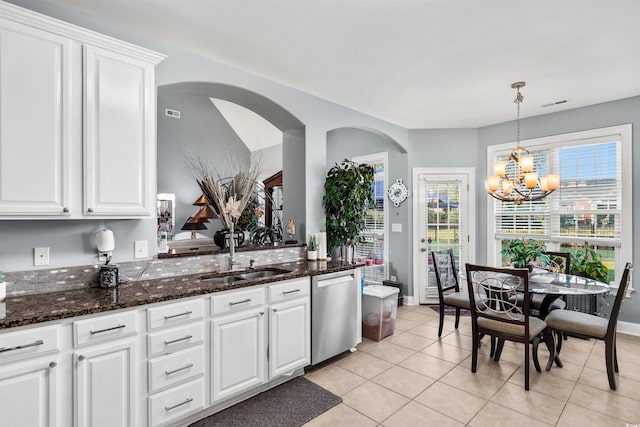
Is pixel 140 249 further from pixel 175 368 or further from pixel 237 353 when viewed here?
pixel 237 353

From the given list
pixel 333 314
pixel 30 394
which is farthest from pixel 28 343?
pixel 333 314

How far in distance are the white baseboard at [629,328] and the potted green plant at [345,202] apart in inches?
126

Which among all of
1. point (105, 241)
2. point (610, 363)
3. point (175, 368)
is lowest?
point (610, 363)

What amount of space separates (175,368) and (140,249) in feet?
3.04

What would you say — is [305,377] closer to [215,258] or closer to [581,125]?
[215,258]

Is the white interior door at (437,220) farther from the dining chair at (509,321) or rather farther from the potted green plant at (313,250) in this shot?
the potted green plant at (313,250)

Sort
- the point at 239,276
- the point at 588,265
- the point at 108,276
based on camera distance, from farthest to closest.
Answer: the point at 588,265
the point at 239,276
the point at 108,276

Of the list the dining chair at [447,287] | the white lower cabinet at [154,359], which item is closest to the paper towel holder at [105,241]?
the white lower cabinet at [154,359]

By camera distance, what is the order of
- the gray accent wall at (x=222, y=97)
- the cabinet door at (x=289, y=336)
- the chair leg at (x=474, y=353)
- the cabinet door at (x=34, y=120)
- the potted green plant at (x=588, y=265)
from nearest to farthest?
the cabinet door at (x=34, y=120)
the gray accent wall at (x=222, y=97)
the cabinet door at (x=289, y=336)
the chair leg at (x=474, y=353)
the potted green plant at (x=588, y=265)

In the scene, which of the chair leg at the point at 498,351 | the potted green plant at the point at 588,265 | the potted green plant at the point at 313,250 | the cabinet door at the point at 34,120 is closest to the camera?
the cabinet door at the point at 34,120

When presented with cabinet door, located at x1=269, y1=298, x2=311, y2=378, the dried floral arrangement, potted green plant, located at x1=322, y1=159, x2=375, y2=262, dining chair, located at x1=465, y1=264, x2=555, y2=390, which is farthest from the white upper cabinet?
dining chair, located at x1=465, y1=264, x2=555, y2=390

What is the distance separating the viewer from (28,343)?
61.9 inches

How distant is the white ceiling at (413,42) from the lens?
2.18 m

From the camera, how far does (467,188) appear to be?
504 centimetres
